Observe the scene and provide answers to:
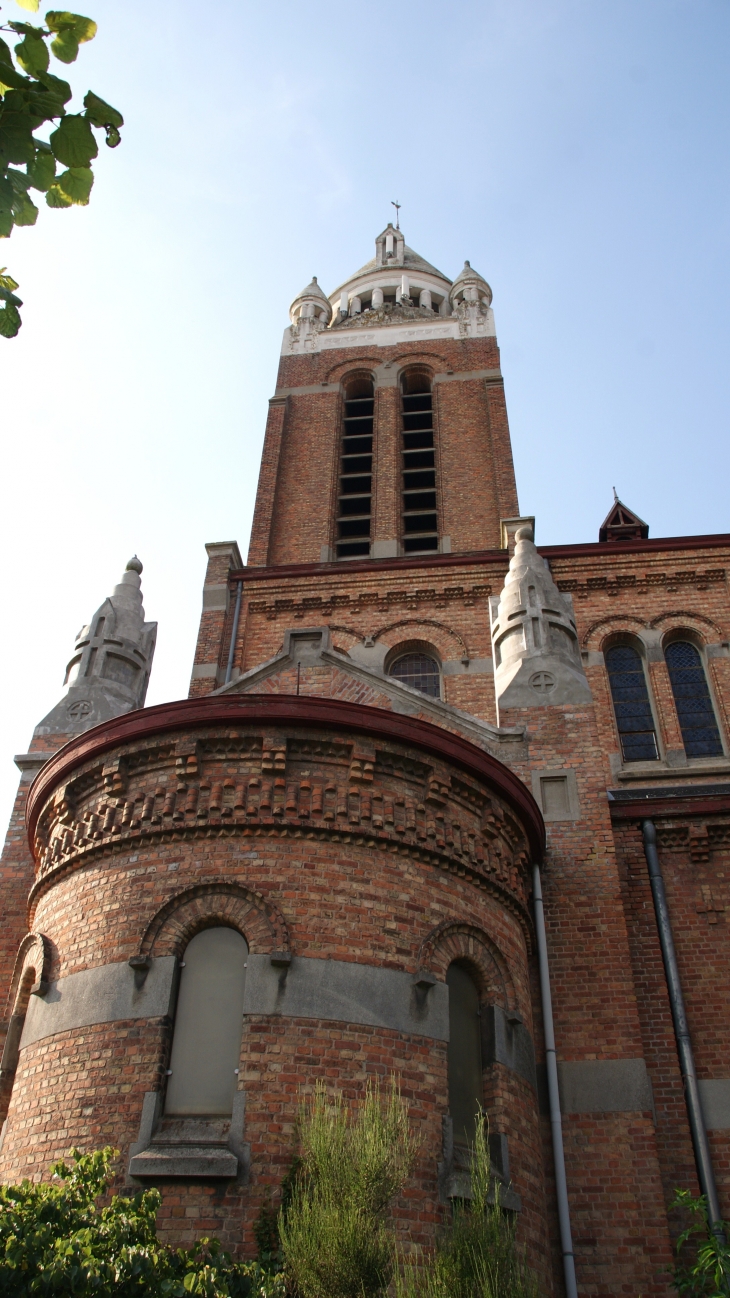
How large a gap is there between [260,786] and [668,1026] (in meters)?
5.67

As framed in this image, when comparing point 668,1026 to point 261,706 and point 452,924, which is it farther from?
point 261,706

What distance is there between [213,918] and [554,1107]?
155 inches

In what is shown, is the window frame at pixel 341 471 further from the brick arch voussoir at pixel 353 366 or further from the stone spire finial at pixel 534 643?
the stone spire finial at pixel 534 643

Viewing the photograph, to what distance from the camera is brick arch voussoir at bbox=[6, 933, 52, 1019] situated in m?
10.1

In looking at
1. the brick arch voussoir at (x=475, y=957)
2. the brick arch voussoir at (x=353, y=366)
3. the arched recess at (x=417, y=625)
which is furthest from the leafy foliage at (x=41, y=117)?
the brick arch voussoir at (x=353, y=366)

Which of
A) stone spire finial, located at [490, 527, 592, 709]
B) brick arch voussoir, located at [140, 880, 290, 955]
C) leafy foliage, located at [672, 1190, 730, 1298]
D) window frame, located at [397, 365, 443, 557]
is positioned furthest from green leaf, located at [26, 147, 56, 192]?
window frame, located at [397, 365, 443, 557]

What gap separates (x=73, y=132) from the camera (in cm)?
497

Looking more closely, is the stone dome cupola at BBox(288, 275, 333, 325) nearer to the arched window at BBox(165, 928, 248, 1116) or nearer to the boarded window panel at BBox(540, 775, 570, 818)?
the boarded window panel at BBox(540, 775, 570, 818)

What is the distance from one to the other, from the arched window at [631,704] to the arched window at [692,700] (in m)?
0.55

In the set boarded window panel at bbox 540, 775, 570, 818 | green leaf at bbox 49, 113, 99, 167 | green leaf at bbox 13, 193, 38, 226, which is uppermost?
boarded window panel at bbox 540, 775, 570, 818

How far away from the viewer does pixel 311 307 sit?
31.9 m

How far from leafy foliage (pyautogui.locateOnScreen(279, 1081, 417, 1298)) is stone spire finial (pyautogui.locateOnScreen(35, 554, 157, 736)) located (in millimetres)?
8482

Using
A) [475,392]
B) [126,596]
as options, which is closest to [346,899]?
[126,596]

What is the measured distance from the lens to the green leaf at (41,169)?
5.05 meters
